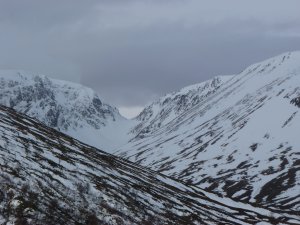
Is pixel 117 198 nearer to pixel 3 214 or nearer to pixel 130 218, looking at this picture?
pixel 130 218

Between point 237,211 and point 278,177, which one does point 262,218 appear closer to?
point 237,211

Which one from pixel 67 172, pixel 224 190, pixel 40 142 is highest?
pixel 224 190

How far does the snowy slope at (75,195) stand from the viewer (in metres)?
36.4

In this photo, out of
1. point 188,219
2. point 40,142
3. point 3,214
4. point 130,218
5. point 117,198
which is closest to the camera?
point 3,214

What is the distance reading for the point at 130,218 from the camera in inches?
1647

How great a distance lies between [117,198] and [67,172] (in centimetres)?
536

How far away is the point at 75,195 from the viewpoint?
42.3 metres

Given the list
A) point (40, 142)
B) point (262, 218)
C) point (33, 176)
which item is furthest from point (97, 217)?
point (262, 218)

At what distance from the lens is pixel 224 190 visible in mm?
173125

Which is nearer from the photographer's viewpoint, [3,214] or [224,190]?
[3,214]

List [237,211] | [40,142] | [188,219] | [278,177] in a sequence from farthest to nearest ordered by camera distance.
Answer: [278,177]
[237,211]
[40,142]
[188,219]

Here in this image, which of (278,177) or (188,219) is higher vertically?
(278,177)

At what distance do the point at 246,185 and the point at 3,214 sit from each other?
14733 centimetres

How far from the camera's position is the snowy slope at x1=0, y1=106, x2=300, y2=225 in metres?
36.4
